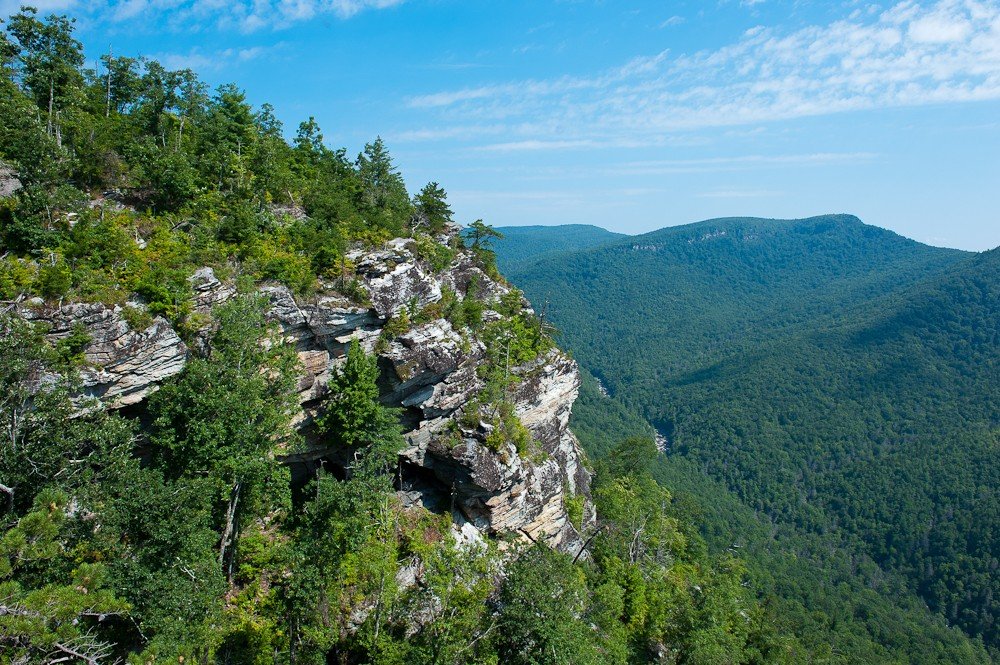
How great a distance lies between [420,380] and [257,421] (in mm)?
7705

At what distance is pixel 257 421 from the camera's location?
18.6 metres

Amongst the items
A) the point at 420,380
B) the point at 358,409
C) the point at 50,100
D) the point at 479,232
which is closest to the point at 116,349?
the point at 358,409

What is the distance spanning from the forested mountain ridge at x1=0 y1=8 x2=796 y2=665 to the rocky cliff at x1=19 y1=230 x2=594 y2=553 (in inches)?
4.5

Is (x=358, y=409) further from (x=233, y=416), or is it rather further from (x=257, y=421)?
(x=233, y=416)

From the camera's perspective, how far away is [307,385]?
22672mm

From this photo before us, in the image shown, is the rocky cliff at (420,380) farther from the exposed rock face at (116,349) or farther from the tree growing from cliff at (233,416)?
the tree growing from cliff at (233,416)

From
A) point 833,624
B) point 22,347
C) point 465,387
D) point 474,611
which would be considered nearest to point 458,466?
point 465,387

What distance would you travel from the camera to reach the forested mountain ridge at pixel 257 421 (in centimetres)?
1483

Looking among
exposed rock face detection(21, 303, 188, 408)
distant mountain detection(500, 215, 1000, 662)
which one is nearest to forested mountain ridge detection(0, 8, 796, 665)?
exposed rock face detection(21, 303, 188, 408)

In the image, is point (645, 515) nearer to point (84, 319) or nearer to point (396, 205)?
point (396, 205)

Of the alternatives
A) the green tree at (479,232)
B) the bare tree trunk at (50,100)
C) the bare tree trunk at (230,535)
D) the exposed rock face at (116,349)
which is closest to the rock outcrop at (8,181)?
the bare tree trunk at (50,100)

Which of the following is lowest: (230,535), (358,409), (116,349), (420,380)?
(230,535)

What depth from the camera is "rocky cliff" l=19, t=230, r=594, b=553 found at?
20.6m

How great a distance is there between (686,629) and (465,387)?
16.5 m
